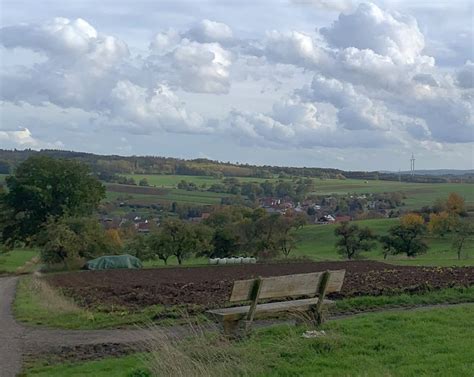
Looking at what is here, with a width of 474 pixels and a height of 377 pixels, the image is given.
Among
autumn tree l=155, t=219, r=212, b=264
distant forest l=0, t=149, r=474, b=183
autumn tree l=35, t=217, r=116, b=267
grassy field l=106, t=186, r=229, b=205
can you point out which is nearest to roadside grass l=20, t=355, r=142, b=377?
autumn tree l=35, t=217, r=116, b=267

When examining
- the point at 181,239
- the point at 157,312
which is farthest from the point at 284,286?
the point at 181,239

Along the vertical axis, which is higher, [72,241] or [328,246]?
[72,241]

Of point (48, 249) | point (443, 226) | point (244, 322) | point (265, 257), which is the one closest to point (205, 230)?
point (265, 257)

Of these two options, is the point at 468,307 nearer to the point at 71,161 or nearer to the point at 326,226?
the point at 71,161

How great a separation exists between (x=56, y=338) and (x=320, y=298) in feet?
20.1

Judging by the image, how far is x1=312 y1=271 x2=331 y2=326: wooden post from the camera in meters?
11.7

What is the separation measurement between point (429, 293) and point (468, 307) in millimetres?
3060

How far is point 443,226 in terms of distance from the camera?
77.2m

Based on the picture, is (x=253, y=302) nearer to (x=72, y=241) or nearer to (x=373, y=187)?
(x=72, y=241)

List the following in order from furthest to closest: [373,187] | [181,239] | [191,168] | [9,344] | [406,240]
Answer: [191,168] → [373,187] → [406,240] → [181,239] → [9,344]

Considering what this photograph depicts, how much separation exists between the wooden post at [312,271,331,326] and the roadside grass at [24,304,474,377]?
0.22 meters

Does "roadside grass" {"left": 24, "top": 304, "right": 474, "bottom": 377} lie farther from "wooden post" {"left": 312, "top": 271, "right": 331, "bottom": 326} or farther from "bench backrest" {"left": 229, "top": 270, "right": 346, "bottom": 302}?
"bench backrest" {"left": 229, "top": 270, "right": 346, "bottom": 302}

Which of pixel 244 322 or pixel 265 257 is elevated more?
pixel 244 322

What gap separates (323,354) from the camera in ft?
31.6
